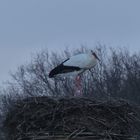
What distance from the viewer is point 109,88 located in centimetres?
4503

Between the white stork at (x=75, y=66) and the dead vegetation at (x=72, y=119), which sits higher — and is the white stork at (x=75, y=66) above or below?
above

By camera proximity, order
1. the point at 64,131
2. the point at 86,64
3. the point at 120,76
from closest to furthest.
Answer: the point at 64,131 < the point at 86,64 < the point at 120,76

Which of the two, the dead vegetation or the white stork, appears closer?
the dead vegetation

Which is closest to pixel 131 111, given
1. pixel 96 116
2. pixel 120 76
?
pixel 96 116

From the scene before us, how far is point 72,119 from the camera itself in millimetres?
14633

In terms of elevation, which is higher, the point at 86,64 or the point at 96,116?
the point at 86,64

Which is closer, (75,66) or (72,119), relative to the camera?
(72,119)

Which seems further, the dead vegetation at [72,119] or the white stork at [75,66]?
the white stork at [75,66]

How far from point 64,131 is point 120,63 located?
120 feet

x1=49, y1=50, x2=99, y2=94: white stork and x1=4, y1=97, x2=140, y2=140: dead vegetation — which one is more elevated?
x1=49, y1=50, x2=99, y2=94: white stork

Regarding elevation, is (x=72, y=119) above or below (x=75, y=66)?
below

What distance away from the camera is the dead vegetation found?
14594 mm

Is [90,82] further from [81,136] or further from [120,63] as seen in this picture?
[81,136]

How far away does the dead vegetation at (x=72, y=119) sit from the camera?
47.9ft
